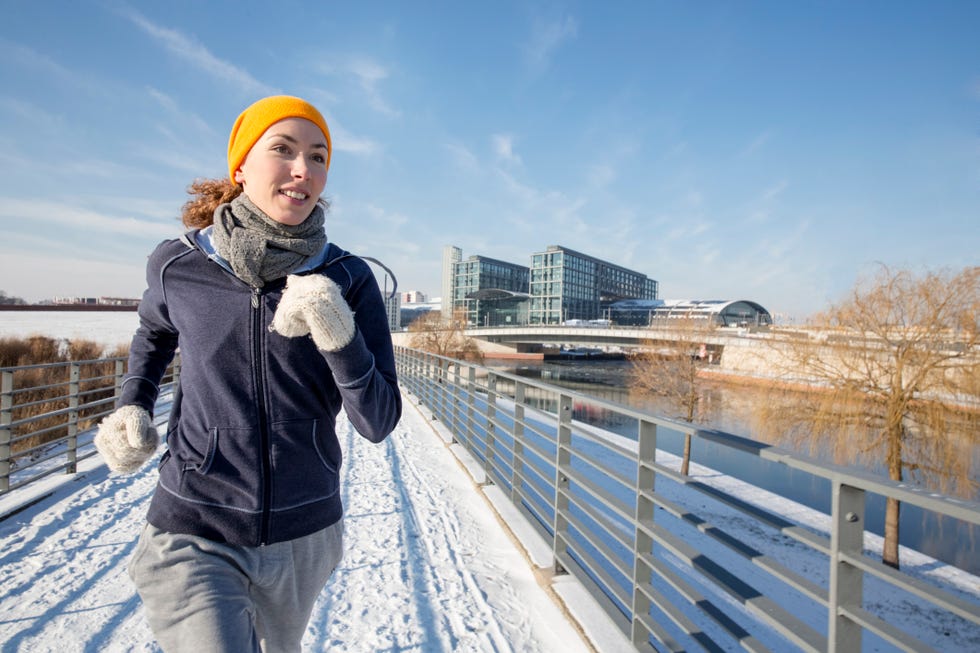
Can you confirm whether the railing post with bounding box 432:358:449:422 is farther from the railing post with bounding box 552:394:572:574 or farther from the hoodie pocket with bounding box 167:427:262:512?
the hoodie pocket with bounding box 167:427:262:512

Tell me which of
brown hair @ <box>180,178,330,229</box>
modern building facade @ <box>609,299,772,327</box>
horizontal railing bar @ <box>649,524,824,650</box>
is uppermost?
modern building facade @ <box>609,299,772,327</box>

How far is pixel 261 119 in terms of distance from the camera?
1.34 m

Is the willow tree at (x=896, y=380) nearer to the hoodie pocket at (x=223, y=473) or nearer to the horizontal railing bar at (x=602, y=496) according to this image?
the horizontal railing bar at (x=602, y=496)

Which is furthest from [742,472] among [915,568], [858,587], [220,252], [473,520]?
[220,252]

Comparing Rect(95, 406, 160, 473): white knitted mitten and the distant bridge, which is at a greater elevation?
the distant bridge

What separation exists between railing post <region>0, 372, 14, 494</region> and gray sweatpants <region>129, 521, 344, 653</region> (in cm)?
456

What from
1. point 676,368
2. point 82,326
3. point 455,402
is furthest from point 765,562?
point 82,326

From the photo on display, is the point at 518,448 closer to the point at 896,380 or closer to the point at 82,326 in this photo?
the point at 896,380

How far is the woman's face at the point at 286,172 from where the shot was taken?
1.31 meters

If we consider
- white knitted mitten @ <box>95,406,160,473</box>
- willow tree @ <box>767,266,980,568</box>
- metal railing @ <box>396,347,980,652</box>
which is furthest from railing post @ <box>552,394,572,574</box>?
willow tree @ <box>767,266,980,568</box>

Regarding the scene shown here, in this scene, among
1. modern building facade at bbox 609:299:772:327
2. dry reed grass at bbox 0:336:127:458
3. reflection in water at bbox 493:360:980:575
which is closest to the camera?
dry reed grass at bbox 0:336:127:458

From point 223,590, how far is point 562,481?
2491mm

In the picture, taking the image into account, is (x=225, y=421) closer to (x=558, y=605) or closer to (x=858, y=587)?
(x=858, y=587)

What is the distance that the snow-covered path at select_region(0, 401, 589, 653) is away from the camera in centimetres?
250
